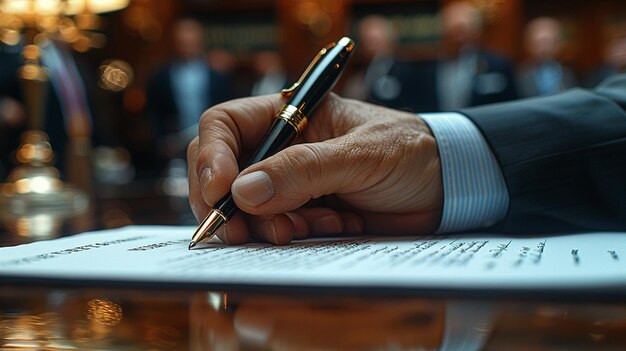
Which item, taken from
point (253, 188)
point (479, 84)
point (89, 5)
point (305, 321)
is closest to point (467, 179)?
point (253, 188)

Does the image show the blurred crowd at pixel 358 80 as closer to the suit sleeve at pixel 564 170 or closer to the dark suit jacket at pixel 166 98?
the dark suit jacket at pixel 166 98

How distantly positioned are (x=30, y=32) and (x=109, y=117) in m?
3.21

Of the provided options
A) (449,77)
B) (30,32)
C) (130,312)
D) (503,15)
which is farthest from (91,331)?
(503,15)

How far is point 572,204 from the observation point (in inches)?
20.9

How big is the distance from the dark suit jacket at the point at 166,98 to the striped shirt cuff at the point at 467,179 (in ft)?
8.56

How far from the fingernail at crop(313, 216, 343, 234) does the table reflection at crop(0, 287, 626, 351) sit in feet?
0.79

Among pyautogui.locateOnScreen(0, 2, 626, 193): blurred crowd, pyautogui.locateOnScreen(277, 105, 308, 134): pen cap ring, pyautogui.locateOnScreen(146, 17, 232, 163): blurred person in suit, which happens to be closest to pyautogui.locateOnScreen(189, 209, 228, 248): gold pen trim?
pyautogui.locateOnScreen(277, 105, 308, 134): pen cap ring

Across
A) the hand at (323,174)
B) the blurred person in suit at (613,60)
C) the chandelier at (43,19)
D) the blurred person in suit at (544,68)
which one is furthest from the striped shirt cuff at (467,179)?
the blurred person in suit at (544,68)

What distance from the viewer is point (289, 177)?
0.46 m

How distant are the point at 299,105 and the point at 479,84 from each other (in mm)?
2271

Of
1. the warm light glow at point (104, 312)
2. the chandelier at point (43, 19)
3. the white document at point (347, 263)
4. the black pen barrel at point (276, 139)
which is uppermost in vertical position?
the chandelier at point (43, 19)

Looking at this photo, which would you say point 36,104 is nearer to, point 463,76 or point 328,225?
point 328,225

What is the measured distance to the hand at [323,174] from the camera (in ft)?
1.54

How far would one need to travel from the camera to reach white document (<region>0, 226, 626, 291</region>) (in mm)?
286
